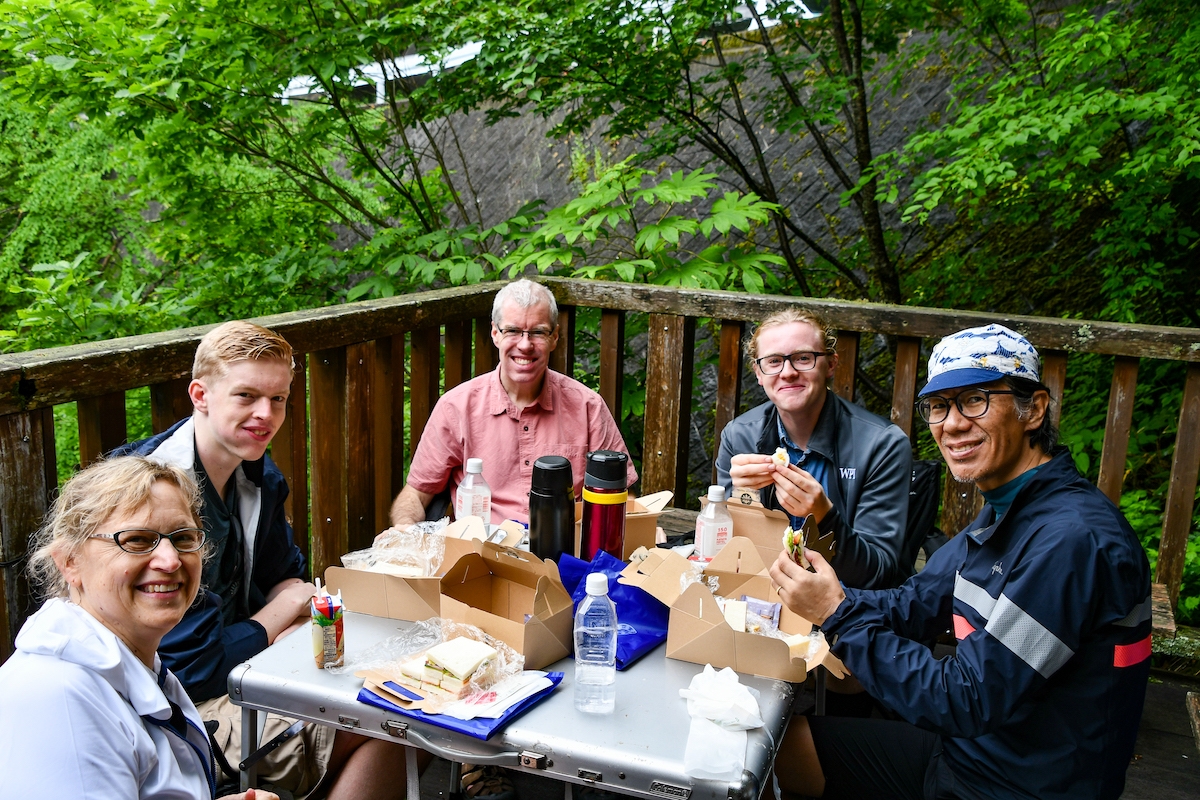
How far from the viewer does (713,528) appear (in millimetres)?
2016

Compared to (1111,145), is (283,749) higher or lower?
lower

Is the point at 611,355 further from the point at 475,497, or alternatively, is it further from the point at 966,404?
the point at 966,404

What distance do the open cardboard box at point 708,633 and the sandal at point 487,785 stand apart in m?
0.83

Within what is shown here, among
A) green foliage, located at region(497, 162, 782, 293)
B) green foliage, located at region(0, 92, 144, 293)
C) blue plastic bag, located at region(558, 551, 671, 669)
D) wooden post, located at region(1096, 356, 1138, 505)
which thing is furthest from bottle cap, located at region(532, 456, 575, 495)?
green foliage, located at region(0, 92, 144, 293)

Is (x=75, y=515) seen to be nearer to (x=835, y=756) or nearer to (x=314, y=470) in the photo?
(x=314, y=470)

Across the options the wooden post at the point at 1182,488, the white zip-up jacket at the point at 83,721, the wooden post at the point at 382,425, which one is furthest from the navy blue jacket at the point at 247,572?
the wooden post at the point at 1182,488

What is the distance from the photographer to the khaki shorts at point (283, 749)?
175 centimetres

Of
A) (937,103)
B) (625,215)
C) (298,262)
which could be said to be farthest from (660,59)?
(937,103)

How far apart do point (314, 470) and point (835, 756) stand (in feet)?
5.76

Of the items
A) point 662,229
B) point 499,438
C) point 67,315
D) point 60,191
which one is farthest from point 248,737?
point 60,191

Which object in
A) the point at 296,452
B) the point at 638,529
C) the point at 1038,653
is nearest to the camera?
the point at 1038,653

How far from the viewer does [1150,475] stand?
4402 millimetres

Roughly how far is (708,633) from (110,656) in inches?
39.4

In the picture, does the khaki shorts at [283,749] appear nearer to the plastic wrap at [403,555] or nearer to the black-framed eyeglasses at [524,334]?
the plastic wrap at [403,555]
